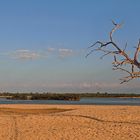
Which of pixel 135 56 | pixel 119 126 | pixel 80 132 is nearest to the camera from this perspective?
pixel 135 56

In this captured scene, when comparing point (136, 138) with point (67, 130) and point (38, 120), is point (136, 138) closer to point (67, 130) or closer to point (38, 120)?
point (67, 130)

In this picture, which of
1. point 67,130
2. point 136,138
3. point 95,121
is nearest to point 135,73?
point 136,138

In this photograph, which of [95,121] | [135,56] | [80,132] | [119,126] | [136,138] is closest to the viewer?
[135,56]

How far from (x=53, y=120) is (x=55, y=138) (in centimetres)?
684

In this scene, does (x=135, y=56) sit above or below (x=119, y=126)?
above

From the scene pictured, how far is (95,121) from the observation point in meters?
22.7

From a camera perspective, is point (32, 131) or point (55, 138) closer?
point (55, 138)

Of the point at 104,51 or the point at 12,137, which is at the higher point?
the point at 104,51

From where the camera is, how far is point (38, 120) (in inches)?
932

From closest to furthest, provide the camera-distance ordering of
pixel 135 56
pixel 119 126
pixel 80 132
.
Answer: pixel 135 56
pixel 80 132
pixel 119 126

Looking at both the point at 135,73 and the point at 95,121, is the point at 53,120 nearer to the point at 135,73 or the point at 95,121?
the point at 95,121

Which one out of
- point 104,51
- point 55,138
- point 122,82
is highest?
point 104,51

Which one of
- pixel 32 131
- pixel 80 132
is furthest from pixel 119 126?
pixel 32 131

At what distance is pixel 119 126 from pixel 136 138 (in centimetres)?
380
